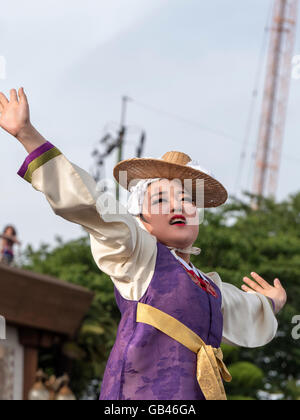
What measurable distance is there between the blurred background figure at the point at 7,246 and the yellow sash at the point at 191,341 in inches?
394

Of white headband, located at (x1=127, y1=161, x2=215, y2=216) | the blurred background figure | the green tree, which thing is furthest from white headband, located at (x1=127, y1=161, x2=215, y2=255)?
the green tree

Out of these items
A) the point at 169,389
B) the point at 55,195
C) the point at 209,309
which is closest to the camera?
the point at 55,195

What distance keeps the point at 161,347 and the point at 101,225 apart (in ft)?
2.23

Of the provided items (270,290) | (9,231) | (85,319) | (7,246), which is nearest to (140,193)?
(270,290)

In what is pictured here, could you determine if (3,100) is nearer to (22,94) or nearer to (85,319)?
(22,94)

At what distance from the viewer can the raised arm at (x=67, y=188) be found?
3449mm

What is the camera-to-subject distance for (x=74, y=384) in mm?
18781

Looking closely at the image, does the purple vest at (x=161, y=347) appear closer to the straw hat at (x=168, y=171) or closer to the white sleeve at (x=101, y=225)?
the white sleeve at (x=101, y=225)

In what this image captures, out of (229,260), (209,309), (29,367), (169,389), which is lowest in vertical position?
(169,389)

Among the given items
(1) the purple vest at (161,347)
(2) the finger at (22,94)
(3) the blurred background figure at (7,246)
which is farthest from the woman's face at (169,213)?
(3) the blurred background figure at (7,246)

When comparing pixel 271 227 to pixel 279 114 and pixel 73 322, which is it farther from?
pixel 279 114

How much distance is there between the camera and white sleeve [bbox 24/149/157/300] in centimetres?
346

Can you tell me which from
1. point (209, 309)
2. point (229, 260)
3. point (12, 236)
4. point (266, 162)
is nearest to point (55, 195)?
point (209, 309)

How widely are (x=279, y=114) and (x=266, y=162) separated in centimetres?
288
